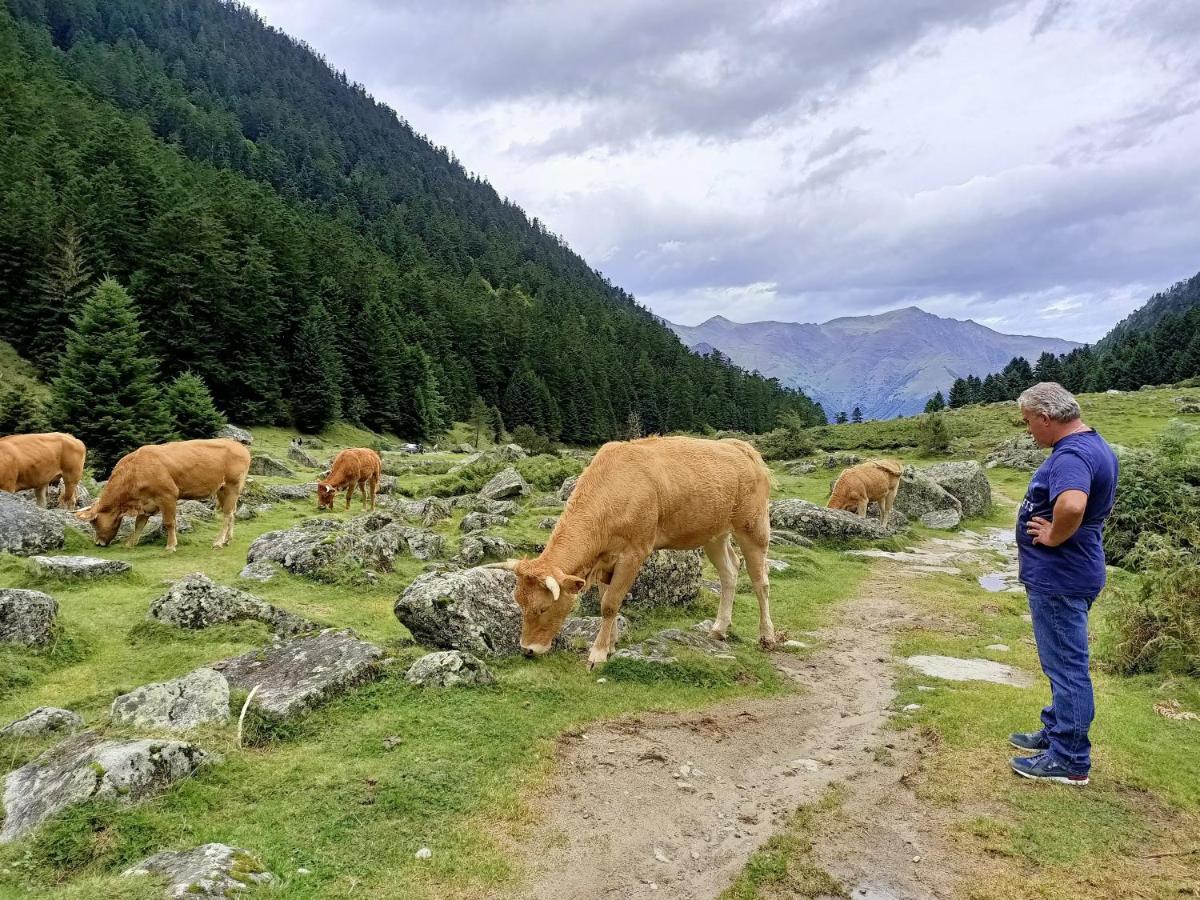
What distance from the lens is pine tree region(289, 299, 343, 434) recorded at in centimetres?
6203

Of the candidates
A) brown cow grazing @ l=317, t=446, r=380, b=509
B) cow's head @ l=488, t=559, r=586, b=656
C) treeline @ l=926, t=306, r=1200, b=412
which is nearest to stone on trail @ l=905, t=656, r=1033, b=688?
cow's head @ l=488, t=559, r=586, b=656

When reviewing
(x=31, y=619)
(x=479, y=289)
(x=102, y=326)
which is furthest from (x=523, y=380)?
(x=31, y=619)

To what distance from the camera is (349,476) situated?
25.0 m

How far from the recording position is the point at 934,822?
5.93 metres

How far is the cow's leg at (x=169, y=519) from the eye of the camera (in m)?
15.9

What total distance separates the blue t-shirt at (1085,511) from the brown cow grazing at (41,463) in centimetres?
2329

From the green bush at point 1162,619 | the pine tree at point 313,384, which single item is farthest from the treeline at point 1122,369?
the green bush at point 1162,619

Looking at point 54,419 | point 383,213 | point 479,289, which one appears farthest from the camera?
point 383,213

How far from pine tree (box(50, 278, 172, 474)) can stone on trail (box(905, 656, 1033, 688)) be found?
35602 millimetres

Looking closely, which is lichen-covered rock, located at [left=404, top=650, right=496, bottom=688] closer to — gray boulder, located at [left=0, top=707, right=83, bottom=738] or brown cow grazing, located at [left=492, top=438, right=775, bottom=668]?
brown cow grazing, located at [left=492, top=438, right=775, bottom=668]

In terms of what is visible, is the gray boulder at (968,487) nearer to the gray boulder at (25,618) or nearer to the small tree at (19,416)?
the gray boulder at (25,618)

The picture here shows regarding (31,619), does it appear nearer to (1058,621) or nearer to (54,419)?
(1058,621)

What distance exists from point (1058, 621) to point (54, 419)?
132 ft

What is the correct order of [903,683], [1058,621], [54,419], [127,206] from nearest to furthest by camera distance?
[1058,621] < [903,683] < [54,419] < [127,206]
